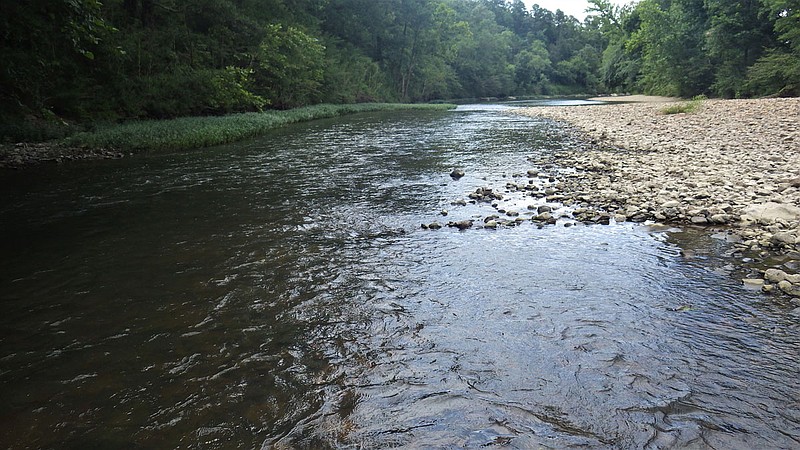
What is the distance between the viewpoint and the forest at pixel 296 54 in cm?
1649

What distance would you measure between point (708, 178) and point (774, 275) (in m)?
4.83

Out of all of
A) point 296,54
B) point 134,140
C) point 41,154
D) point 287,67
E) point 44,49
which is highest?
point 296,54

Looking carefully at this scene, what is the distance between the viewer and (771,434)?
2916 mm

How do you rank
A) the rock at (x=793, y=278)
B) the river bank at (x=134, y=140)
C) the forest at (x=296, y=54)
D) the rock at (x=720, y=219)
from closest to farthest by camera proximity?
1. the rock at (x=793, y=278)
2. the rock at (x=720, y=219)
3. the river bank at (x=134, y=140)
4. the forest at (x=296, y=54)

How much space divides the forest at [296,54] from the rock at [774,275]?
1222 centimetres

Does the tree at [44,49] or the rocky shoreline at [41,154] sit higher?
the tree at [44,49]

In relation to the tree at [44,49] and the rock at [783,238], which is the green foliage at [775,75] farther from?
the tree at [44,49]

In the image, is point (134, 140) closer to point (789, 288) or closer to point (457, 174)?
point (457, 174)

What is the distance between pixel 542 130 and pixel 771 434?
20095mm

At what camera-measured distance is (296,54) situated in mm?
34906

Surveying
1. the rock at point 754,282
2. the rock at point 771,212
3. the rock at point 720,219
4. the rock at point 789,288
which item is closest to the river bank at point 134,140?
the rock at point 720,219

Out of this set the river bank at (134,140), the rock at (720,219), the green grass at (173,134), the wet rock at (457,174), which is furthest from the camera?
the green grass at (173,134)

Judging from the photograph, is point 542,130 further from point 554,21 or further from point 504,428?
point 554,21

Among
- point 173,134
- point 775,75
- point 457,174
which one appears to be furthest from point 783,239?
point 775,75
